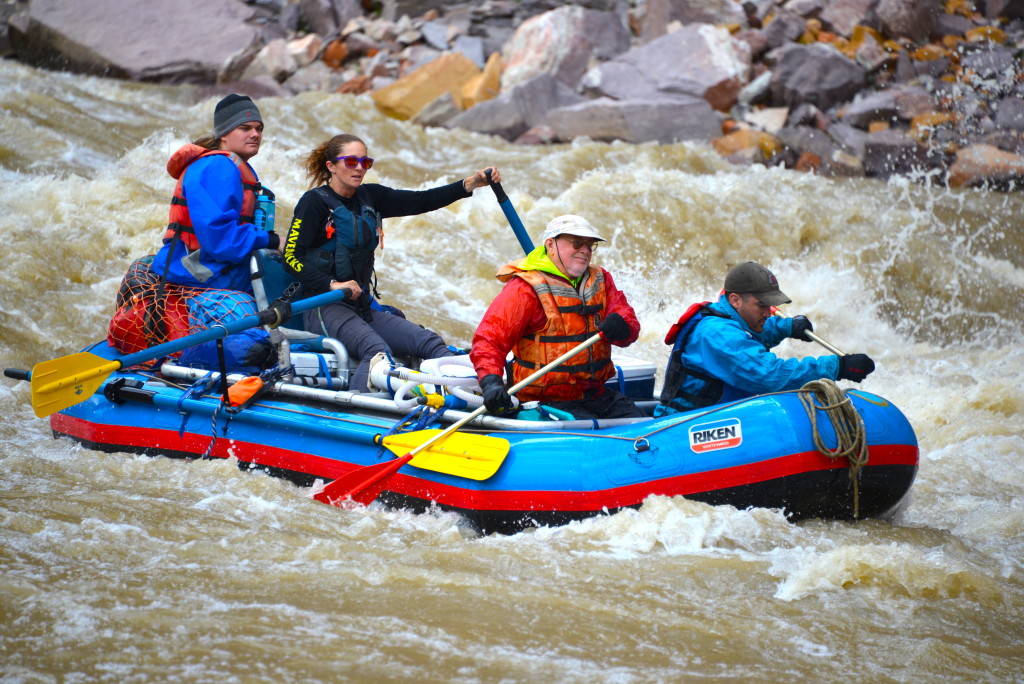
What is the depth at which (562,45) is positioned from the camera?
15.0 meters

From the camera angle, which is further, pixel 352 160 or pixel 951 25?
pixel 951 25

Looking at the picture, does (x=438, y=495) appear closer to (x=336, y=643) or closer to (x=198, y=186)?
(x=336, y=643)

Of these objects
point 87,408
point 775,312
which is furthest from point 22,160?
point 775,312

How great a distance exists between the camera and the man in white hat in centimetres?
452

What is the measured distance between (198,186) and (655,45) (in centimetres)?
1064

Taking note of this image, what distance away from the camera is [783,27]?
15.3 m

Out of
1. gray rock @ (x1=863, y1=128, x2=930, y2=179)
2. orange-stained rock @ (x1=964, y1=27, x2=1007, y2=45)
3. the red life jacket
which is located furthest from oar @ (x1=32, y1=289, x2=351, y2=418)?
orange-stained rock @ (x1=964, y1=27, x2=1007, y2=45)

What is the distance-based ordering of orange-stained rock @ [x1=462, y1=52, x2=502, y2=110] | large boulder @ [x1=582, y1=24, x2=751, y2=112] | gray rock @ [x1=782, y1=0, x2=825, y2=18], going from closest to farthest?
large boulder @ [x1=582, y1=24, x2=751, y2=112] < orange-stained rock @ [x1=462, y1=52, x2=502, y2=110] < gray rock @ [x1=782, y1=0, x2=825, y2=18]

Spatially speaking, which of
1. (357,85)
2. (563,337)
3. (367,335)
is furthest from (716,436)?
(357,85)


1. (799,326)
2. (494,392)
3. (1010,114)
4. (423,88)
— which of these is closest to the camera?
(494,392)

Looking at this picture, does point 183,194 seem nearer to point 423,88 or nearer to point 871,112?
point 423,88

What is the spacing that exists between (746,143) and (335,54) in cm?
686

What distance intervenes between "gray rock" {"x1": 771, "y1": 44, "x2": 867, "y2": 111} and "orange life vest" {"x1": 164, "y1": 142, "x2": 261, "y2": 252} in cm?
1019

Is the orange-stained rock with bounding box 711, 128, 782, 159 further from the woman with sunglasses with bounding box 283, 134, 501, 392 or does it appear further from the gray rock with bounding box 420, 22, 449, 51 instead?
the woman with sunglasses with bounding box 283, 134, 501, 392
